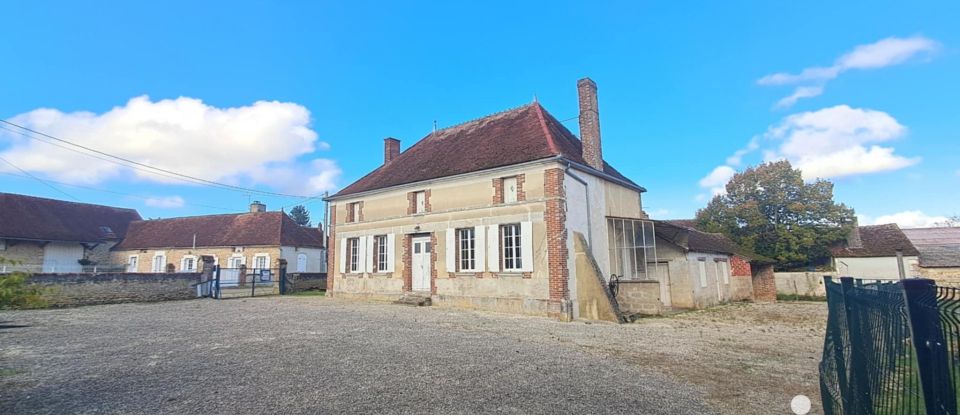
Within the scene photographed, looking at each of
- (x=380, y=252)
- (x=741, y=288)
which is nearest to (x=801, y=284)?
(x=741, y=288)

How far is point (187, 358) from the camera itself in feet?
22.4

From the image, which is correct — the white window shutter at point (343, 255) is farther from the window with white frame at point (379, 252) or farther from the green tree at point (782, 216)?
the green tree at point (782, 216)

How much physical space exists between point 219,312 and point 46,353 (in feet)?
20.9

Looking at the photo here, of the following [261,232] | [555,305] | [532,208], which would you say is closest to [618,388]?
[555,305]

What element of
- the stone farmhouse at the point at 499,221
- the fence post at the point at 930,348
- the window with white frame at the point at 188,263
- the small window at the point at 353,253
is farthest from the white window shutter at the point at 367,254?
the window with white frame at the point at 188,263

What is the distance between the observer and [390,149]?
21156 mm

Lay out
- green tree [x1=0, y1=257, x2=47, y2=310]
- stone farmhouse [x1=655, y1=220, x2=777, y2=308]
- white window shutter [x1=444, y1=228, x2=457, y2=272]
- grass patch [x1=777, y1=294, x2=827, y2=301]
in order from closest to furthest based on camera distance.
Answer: green tree [x1=0, y1=257, x2=47, y2=310], white window shutter [x1=444, y1=228, x2=457, y2=272], stone farmhouse [x1=655, y1=220, x2=777, y2=308], grass patch [x1=777, y1=294, x2=827, y2=301]

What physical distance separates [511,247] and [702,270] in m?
7.84

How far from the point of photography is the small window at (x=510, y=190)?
563 inches

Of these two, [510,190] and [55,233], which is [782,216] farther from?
[55,233]

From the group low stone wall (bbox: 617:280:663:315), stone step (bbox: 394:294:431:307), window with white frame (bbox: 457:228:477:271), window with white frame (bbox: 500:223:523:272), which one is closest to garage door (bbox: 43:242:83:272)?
stone step (bbox: 394:294:431:307)

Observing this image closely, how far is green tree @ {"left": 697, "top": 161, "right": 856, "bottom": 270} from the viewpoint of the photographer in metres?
25.0

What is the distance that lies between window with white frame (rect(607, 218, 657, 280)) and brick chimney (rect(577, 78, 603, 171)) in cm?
232

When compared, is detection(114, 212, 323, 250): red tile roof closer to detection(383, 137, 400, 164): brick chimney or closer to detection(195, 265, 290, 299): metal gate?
detection(195, 265, 290, 299): metal gate
